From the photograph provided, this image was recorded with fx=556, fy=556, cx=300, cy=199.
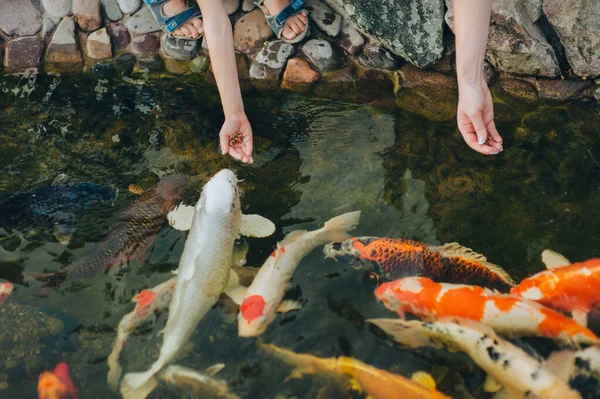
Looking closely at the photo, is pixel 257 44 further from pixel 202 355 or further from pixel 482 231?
pixel 202 355

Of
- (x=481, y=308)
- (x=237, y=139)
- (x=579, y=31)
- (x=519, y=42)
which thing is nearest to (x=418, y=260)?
(x=481, y=308)

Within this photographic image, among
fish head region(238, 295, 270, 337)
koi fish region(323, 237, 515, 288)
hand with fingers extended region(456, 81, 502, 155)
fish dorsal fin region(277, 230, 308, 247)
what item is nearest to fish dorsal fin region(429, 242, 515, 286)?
koi fish region(323, 237, 515, 288)

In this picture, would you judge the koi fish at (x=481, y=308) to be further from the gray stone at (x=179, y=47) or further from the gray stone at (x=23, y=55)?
the gray stone at (x=23, y=55)

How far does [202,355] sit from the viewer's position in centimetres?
308

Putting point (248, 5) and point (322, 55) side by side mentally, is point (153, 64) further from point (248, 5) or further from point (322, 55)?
point (322, 55)

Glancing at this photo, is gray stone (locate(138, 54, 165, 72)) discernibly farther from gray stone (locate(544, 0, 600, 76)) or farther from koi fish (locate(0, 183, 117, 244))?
gray stone (locate(544, 0, 600, 76))

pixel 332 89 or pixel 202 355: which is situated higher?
pixel 332 89

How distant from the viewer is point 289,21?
15.4 ft

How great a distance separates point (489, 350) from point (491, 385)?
0.59ft

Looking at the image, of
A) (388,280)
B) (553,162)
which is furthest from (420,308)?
(553,162)

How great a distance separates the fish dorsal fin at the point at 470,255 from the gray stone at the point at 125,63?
324 centimetres

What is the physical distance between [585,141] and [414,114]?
1.22 m

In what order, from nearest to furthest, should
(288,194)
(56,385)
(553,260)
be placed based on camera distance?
1. (56,385)
2. (553,260)
3. (288,194)

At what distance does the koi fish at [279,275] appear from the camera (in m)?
3.15
